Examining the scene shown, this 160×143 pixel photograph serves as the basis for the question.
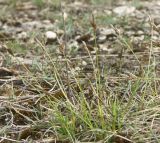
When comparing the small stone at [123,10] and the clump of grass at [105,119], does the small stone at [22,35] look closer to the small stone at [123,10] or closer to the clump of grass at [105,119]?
the small stone at [123,10]

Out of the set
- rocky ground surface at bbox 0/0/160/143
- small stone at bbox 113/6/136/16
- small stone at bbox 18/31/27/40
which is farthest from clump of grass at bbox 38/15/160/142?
small stone at bbox 113/6/136/16

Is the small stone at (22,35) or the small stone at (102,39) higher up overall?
the small stone at (22,35)

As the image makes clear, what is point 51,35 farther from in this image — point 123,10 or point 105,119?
point 105,119

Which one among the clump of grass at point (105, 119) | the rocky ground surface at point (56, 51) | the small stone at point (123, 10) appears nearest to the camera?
the clump of grass at point (105, 119)

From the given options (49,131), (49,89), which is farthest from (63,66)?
(49,131)

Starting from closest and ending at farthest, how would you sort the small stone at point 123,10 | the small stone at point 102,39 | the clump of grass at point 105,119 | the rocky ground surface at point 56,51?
1. the clump of grass at point 105,119
2. the rocky ground surface at point 56,51
3. the small stone at point 102,39
4. the small stone at point 123,10

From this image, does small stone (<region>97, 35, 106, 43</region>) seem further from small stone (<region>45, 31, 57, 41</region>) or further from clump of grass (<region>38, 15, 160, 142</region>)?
clump of grass (<region>38, 15, 160, 142</region>)

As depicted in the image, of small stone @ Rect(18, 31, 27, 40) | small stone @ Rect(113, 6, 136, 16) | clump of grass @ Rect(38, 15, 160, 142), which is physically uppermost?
clump of grass @ Rect(38, 15, 160, 142)

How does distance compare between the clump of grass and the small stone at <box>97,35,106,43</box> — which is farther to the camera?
the small stone at <box>97,35,106,43</box>

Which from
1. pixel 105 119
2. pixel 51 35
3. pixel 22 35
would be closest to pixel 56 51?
pixel 51 35

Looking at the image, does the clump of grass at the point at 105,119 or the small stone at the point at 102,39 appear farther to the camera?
the small stone at the point at 102,39

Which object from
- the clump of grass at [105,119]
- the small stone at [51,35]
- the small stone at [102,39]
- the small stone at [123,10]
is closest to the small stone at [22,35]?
the small stone at [51,35]
